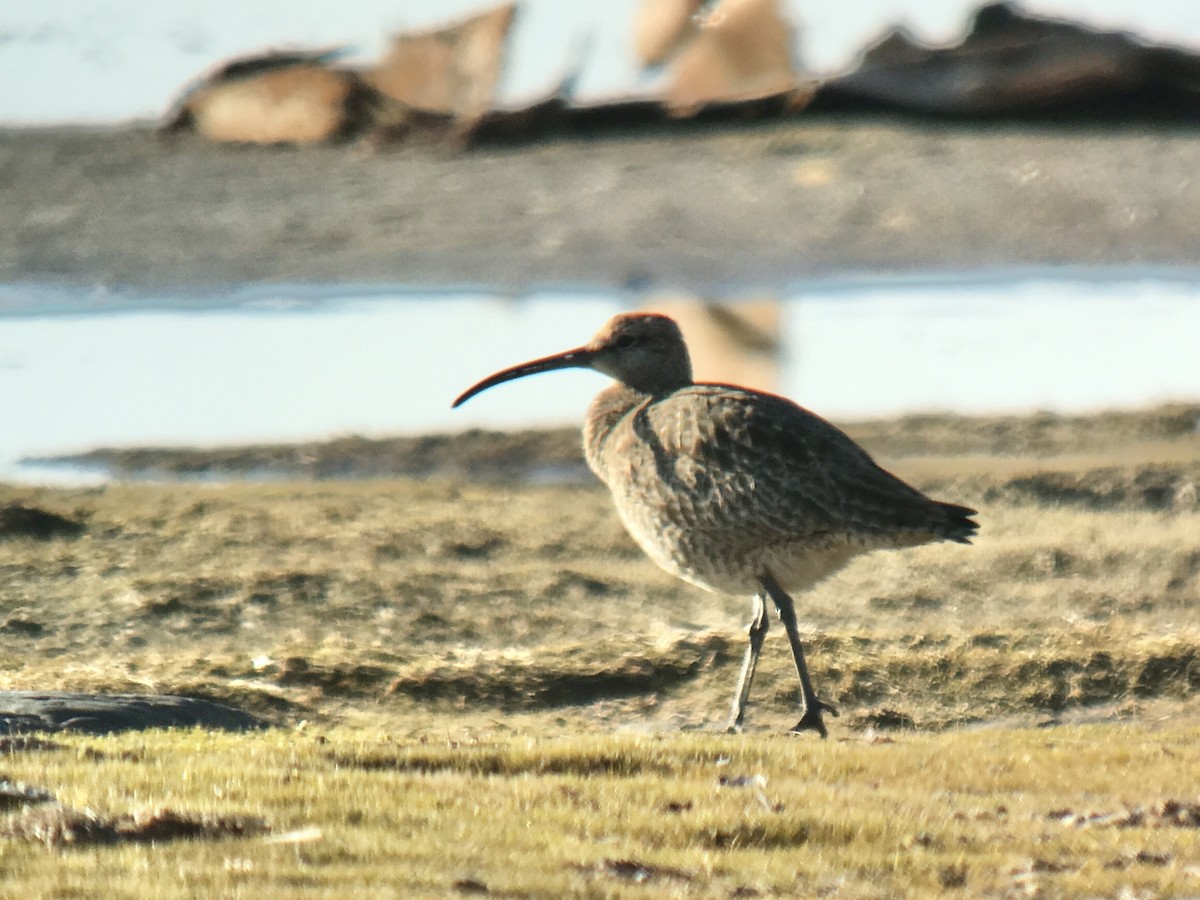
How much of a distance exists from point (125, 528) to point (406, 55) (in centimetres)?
1116

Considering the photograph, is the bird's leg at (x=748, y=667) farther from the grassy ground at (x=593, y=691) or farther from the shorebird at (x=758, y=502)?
the grassy ground at (x=593, y=691)

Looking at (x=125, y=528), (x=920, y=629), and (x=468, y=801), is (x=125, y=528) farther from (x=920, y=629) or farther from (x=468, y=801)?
(x=468, y=801)

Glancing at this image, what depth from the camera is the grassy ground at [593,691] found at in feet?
18.1

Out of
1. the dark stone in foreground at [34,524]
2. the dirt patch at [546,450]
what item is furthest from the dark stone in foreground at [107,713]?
the dirt patch at [546,450]

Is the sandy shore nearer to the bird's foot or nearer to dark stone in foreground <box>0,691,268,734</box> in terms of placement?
the bird's foot

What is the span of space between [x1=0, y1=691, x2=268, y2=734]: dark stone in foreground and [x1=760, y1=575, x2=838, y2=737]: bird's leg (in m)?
1.99

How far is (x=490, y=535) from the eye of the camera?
11.4m

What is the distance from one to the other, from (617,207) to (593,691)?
974 cm

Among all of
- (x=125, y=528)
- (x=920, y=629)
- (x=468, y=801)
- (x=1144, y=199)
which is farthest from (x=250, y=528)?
(x=1144, y=199)

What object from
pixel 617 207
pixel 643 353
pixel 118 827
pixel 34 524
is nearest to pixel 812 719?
pixel 643 353

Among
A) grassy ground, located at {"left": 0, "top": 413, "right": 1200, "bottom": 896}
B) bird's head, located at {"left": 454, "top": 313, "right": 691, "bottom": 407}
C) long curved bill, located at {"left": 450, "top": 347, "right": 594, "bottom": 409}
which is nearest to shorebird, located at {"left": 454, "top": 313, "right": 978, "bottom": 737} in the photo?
grassy ground, located at {"left": 0, "top": 413, "right": 1200, "bottom": 896}

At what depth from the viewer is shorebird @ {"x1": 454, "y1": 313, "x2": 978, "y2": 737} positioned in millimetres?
8227

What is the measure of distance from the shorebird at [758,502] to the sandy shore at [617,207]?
790 centimetres

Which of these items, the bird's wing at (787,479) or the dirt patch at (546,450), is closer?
the bird's wing at (787,479)
